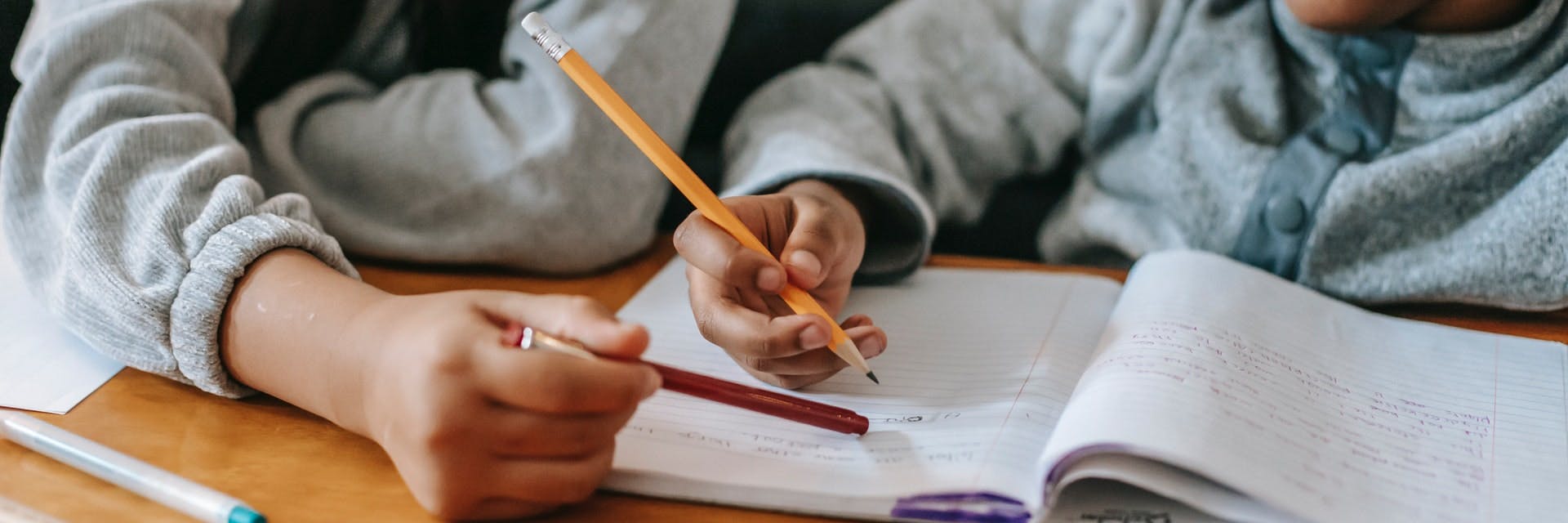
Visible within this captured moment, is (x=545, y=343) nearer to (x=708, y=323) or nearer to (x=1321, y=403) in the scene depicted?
(x=708, y=323)

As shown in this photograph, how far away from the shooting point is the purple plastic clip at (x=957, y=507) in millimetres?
352

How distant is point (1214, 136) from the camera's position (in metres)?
0.61

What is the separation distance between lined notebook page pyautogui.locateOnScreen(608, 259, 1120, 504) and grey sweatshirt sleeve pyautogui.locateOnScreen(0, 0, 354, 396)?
17cm

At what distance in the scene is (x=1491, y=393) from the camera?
45 centimetres

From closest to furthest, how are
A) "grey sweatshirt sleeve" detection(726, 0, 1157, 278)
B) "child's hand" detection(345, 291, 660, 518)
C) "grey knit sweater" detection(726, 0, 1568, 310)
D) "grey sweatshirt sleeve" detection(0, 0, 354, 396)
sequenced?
"child's hand" detection(345, 291, 660, 518)
"grey sweatshirt sleeve" detection(0, 0, 354, 396)
"grey knit sweater" detection(726, 0, 1568, 310)
"grey sweatshirt sleeve" detection(726, 0, 1157, 278)

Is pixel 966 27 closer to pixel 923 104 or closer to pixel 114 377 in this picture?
pixel 923 104

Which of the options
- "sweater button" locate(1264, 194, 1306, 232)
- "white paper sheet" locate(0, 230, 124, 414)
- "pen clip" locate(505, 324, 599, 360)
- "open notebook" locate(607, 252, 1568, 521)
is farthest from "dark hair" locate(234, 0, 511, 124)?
"sweater button" locate(1264, 194, 1306, 232)

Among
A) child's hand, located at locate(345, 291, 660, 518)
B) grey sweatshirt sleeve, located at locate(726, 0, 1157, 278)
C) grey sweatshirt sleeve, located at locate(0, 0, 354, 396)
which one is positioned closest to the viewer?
child's hand, located at locate(345, 291, 660, 518)

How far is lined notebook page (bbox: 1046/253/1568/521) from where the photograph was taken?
352 mm

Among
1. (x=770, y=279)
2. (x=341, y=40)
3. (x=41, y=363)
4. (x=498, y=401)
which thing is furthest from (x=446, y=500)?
(x=341, y=40)

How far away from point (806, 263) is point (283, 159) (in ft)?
1.09

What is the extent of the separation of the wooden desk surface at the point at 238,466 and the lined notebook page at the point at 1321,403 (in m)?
0.14

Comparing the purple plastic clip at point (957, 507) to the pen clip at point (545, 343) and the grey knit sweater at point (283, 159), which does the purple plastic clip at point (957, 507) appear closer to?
the pen clip at point (545, 343)

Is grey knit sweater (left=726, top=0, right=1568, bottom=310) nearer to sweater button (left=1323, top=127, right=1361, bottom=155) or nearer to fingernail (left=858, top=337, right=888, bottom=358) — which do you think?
sweater button (left=1323, top=127, right=1361, bottom=155)
